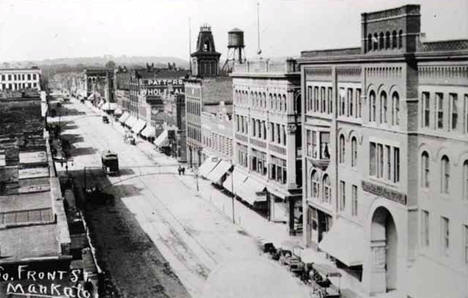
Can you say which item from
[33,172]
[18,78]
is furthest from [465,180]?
[18,78]

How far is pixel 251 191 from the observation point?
54.4m

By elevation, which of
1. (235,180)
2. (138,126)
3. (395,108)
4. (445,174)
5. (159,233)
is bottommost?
(159,233)

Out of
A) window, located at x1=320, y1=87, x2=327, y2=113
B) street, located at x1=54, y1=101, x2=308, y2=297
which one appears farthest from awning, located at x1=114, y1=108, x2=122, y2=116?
window, located at x1=320, y1=87, x2=327, y2=113

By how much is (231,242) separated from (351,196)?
10.8 metres

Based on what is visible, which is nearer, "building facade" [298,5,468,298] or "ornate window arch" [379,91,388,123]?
"building facade" [298,5,468,298]

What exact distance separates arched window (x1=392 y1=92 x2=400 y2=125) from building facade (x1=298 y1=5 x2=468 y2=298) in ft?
0.16

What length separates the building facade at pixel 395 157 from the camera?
2845cm

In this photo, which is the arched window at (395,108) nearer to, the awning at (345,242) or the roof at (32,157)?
the awning at (345,242)

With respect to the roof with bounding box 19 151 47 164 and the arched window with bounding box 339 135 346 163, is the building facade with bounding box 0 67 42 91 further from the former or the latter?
the arched window with bounding box 339 135 346 163

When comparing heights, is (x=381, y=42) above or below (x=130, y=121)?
above

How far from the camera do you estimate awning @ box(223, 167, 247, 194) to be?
57500 mm

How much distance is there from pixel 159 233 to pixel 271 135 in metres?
11.2

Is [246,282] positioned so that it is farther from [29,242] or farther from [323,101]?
[323,101]

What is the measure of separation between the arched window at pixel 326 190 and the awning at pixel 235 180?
16087mm
